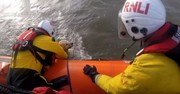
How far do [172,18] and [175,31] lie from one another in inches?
171

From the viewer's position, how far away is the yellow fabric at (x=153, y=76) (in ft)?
9.68

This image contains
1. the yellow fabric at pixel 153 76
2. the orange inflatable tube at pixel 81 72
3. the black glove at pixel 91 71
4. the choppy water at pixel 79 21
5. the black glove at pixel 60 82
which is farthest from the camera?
the choppy water at pixel 79 21

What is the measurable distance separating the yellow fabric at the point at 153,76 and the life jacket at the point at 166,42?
0.05 metres

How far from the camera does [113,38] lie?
6812 mm

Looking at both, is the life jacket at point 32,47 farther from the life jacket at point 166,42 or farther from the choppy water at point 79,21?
the choppy water at point 79,21

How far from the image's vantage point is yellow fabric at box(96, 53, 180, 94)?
2949mm

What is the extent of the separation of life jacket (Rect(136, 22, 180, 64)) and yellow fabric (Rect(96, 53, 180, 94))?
51 millimetres

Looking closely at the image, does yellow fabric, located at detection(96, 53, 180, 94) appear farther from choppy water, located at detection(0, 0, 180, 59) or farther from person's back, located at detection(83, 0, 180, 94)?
choppy water, located at detection(0, 0, 180, 59)

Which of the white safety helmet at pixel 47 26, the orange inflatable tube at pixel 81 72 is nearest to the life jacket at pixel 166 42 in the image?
the orange inflatable tube at pixel 81 72

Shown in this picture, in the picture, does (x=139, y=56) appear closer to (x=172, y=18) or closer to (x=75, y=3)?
(x=172, y=18)

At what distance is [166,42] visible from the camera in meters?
3.01

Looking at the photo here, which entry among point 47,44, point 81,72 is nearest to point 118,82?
point 81,72

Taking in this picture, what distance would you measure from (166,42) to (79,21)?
4652mm

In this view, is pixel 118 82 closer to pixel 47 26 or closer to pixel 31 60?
pixel 31 60
